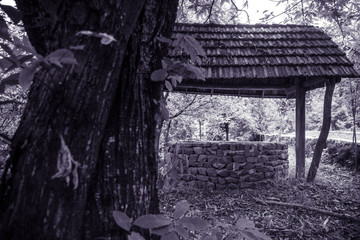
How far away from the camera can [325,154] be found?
977cm

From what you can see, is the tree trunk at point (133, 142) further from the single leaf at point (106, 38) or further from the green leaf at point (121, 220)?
the single leaf at point (106, 38)

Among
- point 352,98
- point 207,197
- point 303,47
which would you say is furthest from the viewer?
point 352,98

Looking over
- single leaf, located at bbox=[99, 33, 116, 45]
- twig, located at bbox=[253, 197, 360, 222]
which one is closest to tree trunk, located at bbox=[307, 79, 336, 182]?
twig, located at bbox=[253, 197, 360, 222]

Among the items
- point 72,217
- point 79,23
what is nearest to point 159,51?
point 79,23

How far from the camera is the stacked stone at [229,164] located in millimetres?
5578

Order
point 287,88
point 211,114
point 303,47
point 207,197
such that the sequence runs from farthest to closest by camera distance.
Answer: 1. point 211,114
2. point 287,88
3. point 303,47
4. point 207,197

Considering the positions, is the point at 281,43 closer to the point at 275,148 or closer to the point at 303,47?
the point at 303,47

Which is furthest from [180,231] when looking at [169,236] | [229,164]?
[229,164]

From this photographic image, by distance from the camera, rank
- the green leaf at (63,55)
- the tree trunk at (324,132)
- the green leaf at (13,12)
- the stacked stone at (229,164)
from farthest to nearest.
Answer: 1. the stacked stone at (229,164)
2. the tree trunk at (324,132)
3. the green leaf at (13,12)
4. the green leaf at (63,55)

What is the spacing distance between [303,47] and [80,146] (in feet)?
19.7

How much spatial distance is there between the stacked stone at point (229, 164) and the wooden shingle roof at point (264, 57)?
1372 mm

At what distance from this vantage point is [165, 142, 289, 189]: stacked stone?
18.3ft

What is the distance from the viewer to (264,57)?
543cm

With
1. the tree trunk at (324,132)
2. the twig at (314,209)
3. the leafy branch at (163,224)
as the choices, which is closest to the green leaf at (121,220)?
the leafy branch at (163,224)
